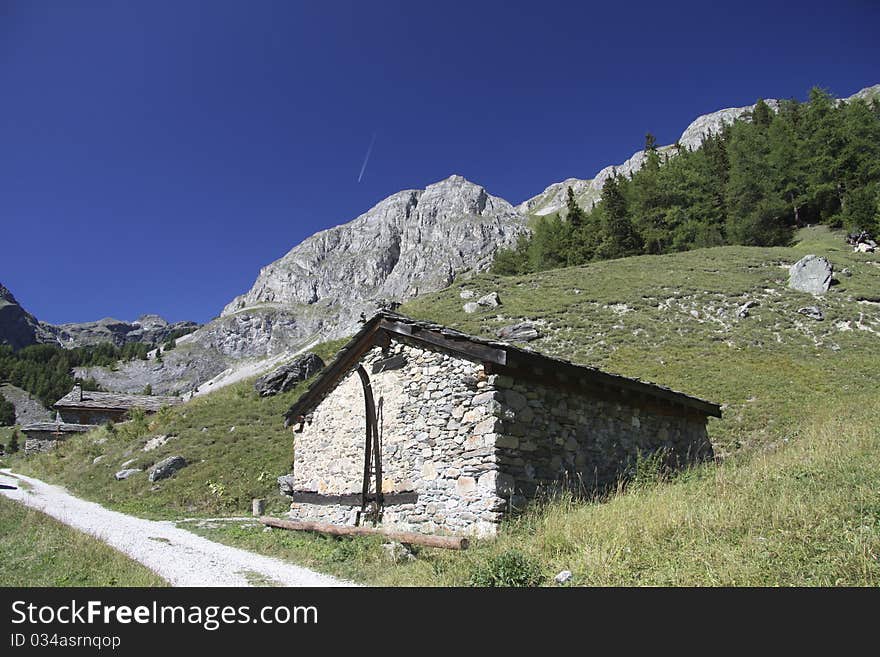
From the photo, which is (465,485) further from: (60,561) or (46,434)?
(46,434)

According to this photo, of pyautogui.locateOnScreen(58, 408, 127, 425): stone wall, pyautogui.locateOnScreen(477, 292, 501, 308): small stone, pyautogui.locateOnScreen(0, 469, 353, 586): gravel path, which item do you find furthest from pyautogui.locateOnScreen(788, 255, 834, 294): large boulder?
pyautogui.locateOnScreen(58, 408, 127, 425): stone wall

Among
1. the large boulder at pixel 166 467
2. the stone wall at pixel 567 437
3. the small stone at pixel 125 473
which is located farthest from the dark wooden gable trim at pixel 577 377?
the small stone at pixel 125 473

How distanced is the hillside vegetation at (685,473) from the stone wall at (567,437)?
701mm

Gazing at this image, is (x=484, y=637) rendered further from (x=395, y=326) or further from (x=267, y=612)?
(x=395, y=326)

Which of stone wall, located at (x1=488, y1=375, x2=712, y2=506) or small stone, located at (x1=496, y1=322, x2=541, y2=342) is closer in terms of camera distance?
stone wall, located at (x1=488, y1=375, x2=712, y2=506)

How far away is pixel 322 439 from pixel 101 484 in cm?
1518

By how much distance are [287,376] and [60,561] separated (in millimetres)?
22139

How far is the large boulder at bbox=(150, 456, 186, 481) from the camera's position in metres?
21.6

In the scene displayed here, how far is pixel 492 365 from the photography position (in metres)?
10.3

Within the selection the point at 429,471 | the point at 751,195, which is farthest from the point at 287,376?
the point at 751,195

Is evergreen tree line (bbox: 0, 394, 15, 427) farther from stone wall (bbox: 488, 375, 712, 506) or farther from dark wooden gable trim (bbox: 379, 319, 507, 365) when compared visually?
stone wall (bbox: 488, 375, 712, 506)

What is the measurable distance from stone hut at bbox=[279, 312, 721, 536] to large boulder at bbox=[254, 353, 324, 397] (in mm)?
16072

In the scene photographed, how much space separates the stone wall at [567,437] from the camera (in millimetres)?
10188

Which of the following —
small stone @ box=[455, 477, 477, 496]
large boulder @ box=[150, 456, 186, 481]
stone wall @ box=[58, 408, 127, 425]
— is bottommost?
large boulder @ box=[150, 456, 186, 481]
